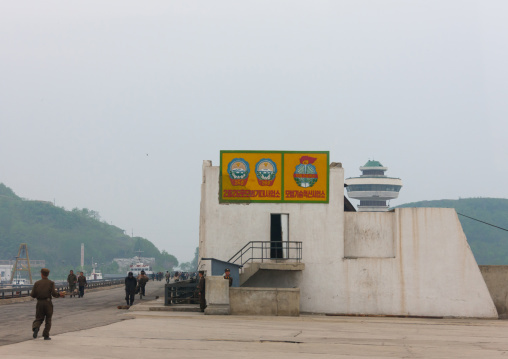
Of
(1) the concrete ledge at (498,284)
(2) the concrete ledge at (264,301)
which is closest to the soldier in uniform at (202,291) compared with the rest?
(2) the concrete ledge at (264,301)

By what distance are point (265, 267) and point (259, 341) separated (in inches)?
534

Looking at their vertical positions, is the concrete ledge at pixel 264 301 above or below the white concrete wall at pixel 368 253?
below

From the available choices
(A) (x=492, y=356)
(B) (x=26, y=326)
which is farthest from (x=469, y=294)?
(B) (x=26, y=326)

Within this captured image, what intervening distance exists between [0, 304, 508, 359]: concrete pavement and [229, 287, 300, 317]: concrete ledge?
186 centimetres

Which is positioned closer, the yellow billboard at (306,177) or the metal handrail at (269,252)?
the metal handrail at (269,252)

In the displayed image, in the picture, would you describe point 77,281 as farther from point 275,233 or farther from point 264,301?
point 264,301

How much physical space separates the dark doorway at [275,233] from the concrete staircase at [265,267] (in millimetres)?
1584

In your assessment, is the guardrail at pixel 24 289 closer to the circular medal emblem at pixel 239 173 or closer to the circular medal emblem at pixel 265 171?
the circular medal emblem at pixel 239 173

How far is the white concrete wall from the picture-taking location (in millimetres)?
32188

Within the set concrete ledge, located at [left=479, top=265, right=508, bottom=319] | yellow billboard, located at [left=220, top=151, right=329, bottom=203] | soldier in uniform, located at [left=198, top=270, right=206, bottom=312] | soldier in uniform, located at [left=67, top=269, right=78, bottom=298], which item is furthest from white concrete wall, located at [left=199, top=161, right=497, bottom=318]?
soldier in uniform, located at [left=67, top=269, right=78, bottom=298]

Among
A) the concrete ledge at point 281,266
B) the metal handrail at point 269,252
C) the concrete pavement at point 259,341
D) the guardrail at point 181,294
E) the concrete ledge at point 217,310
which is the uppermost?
the metal handrail at point 269,252

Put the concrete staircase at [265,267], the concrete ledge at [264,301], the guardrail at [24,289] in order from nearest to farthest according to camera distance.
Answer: the concrete ledge at [264,301], the concrete staircase at [265,267], the guardrail at [24,289]

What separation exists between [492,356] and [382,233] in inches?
690

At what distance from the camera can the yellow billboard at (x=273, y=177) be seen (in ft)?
109
